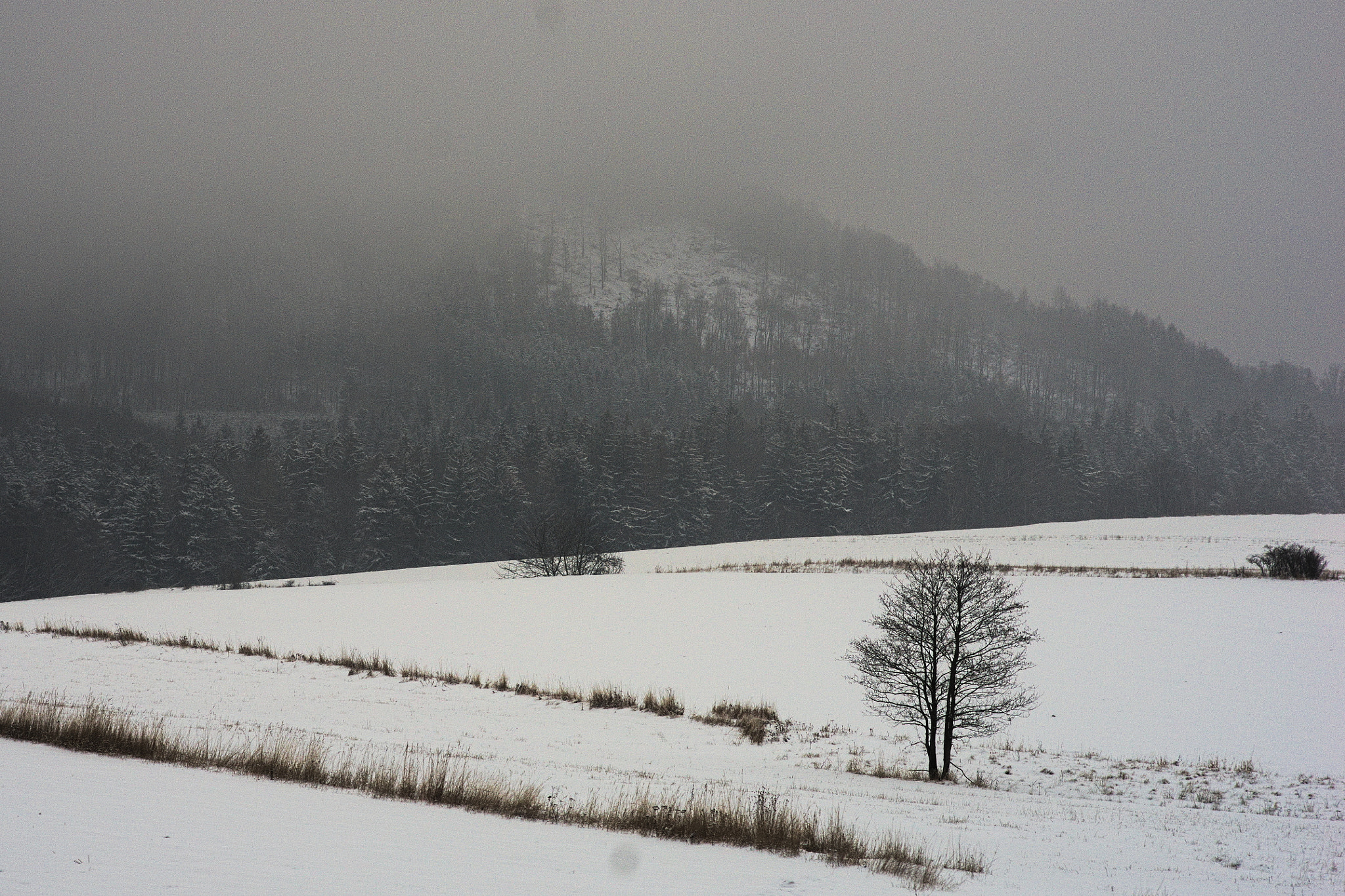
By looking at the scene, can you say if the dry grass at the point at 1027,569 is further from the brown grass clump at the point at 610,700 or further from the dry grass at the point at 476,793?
the dry grass at the point at 476,793

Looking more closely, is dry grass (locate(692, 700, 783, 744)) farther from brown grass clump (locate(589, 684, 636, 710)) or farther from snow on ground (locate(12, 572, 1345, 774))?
brown grass clump (locate(589, 684, 636, 710))

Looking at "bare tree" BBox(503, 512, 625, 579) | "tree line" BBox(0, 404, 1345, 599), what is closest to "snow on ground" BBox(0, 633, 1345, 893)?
"bare tree" BBox(503, 512, 625, 579)

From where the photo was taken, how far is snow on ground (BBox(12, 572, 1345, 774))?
723 inches

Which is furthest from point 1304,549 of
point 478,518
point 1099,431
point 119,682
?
point 1099,431

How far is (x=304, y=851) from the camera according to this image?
691 centimetres

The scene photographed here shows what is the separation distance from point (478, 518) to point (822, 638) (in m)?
70.8

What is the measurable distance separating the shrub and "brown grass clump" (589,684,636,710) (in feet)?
95.8

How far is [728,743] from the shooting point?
17.0 meters

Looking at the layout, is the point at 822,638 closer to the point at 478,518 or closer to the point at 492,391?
the point at 478,518

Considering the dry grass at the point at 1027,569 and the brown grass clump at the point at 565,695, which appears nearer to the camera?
the brown grass clump at the point at 565,695

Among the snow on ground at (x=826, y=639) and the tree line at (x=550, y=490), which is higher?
the tree line at (x=550, y=490)

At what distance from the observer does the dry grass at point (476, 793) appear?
8.68m

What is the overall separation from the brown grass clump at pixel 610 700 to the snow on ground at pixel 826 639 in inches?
73.2

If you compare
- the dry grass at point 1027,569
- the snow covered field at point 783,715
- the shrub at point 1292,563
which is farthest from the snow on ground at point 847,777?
the shrub at point 1292,563
